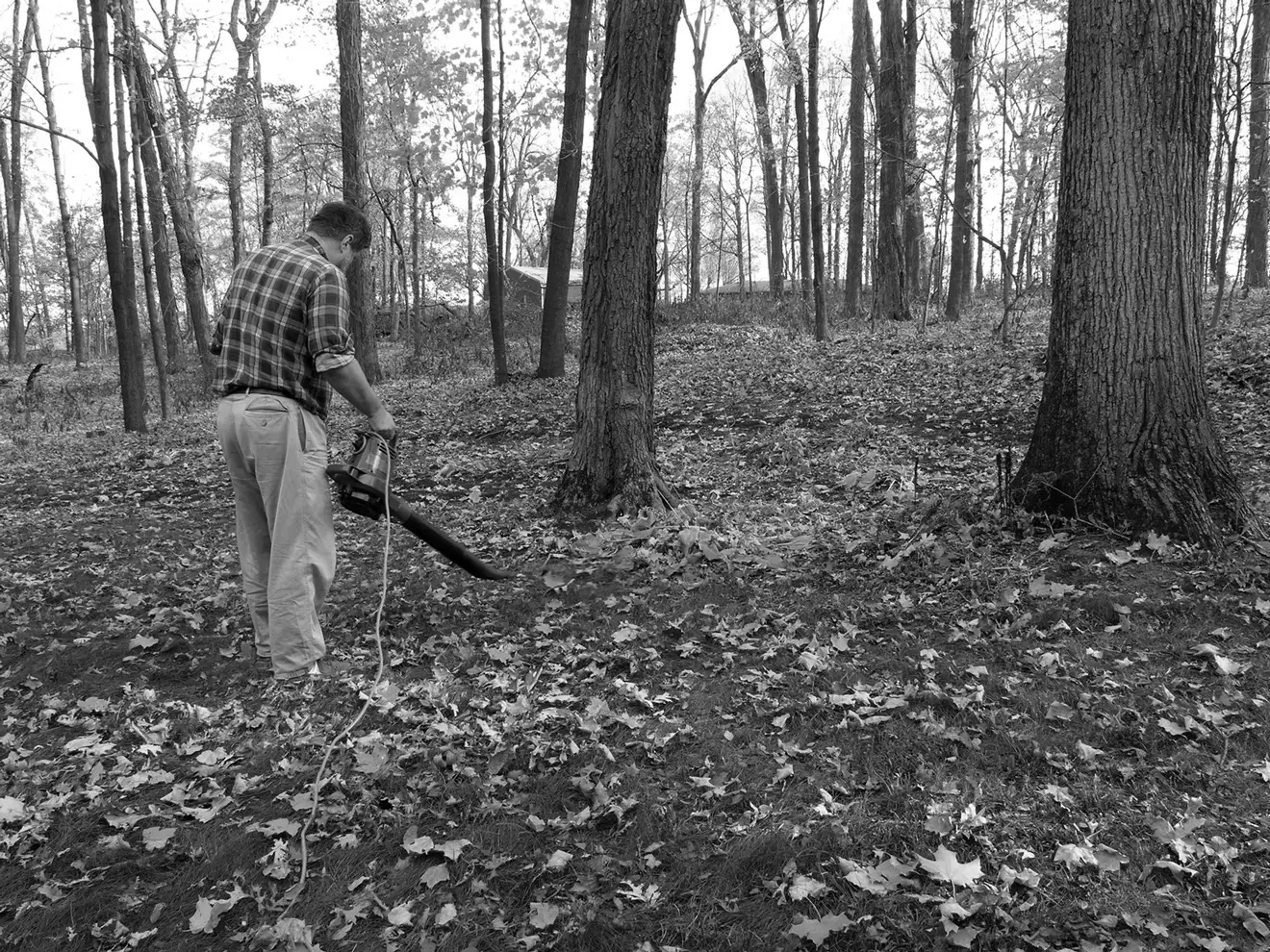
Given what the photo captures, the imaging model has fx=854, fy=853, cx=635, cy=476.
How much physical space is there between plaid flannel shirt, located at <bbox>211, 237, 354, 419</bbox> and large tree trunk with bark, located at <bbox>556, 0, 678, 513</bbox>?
266 centimetres

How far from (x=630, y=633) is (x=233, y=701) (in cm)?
200

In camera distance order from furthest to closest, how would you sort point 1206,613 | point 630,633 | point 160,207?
point 160,207
point 630,633
point 1206,613

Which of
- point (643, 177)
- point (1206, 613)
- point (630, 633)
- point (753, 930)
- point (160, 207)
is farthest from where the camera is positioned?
point (160, 207)

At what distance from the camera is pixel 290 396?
3.98 metres

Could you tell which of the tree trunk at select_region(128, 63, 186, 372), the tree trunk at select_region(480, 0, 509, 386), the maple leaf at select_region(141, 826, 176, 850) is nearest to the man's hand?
the maple leaf at select_region(141, 826, 176, 850)

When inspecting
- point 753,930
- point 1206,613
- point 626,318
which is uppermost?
point 626,318

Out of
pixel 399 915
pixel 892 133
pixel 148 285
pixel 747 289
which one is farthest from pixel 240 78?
pixel 747 289

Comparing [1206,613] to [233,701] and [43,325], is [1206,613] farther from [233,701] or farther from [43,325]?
[43,325]

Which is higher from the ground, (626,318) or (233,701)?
(626,318)

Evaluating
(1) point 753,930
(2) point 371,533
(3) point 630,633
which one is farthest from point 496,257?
(1) point 753,930

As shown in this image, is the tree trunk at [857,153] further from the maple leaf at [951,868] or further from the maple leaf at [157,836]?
the maple leaf at [157,836]

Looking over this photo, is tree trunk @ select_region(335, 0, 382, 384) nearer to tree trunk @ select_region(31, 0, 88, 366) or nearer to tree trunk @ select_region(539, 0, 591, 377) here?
tree trunk @ select_region(539, 0, 591, 377)

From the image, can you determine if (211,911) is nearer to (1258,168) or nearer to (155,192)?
(155,192)

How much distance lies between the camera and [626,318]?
634 cm
